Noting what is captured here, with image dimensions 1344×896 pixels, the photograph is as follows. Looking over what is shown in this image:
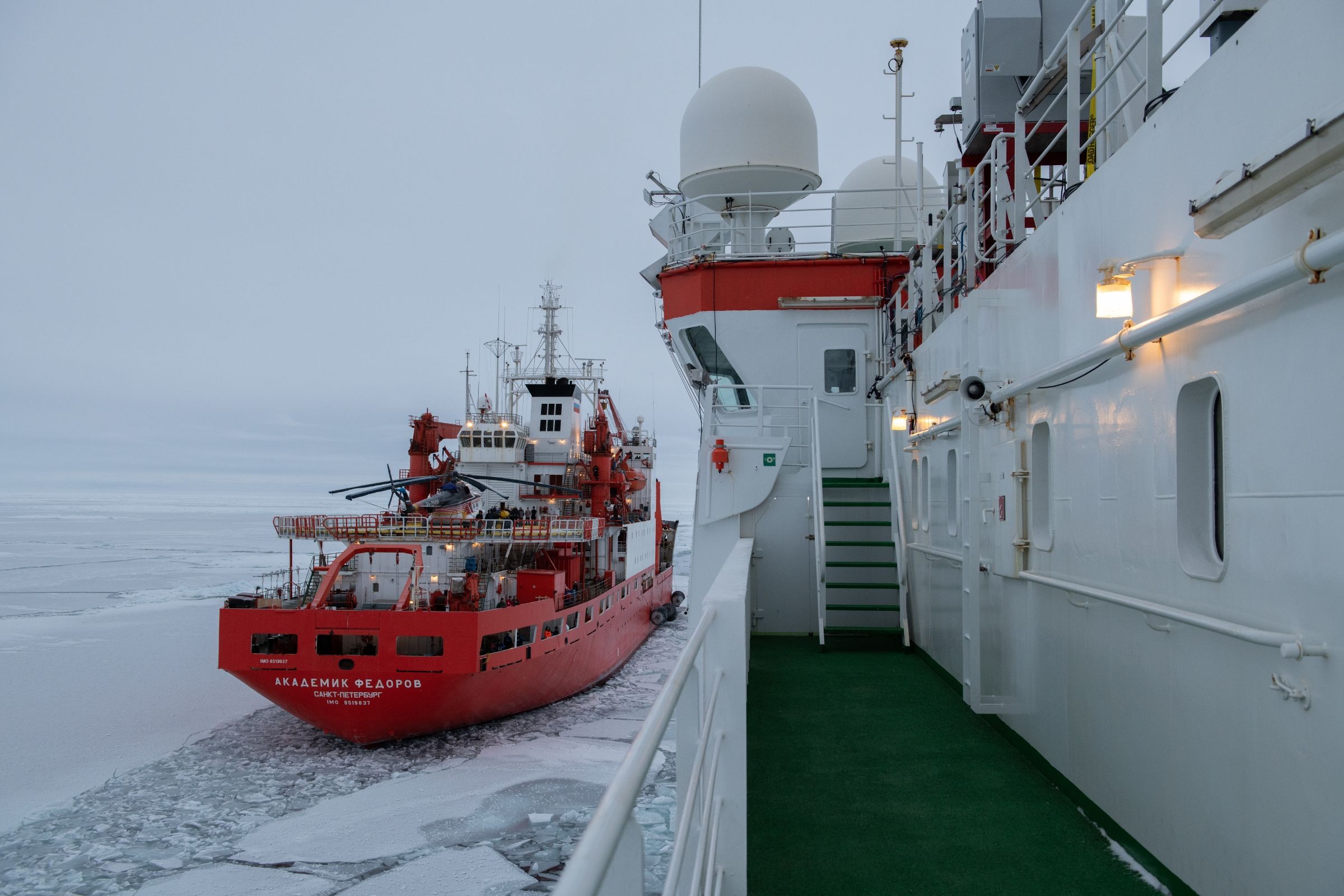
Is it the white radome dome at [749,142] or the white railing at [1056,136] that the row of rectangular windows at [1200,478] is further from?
the white radome dome at [749,142]

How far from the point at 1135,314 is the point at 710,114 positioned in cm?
1105

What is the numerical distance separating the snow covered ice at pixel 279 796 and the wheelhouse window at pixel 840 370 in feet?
17.9

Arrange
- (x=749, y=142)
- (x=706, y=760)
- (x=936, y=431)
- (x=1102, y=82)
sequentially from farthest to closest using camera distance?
(x=749, y=142) < (x=936, y=431) < (x=1102, y=82) < (x=706, y=760)

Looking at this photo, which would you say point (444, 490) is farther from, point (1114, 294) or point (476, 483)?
point (1114, 294)

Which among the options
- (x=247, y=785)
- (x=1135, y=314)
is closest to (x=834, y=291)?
(x=1135, y=314)

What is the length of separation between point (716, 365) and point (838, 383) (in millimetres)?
1575

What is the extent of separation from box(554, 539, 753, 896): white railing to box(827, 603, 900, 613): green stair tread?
4.33 m

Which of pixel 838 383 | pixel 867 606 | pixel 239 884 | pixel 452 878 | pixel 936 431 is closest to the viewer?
pixel 936 431

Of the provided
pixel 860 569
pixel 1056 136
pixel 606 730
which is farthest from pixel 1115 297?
pixel 606 730

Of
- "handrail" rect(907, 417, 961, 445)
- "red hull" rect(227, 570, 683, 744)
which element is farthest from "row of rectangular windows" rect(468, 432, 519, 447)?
"handrail" rect(907, 417, 961, 445)

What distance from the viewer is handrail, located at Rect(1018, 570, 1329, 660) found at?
7.12ft

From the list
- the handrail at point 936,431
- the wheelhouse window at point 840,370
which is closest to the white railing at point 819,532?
the handrail at point 936,431

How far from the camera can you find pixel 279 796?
1162 centimetres

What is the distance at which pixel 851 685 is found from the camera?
588 cm
